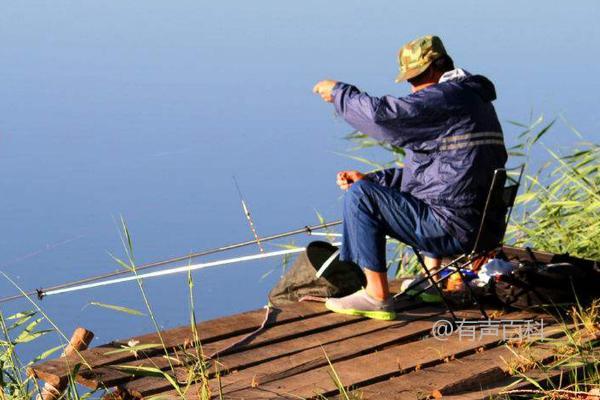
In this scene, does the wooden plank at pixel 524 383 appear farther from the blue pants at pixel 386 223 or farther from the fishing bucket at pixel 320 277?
the fishing bucket at pixel 320 277

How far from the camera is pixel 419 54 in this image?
5.63 m

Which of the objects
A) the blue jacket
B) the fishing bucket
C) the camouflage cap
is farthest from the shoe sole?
the camouflage cap

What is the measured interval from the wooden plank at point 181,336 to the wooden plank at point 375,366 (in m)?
0.57

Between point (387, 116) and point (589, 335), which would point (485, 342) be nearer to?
point (589, 335)

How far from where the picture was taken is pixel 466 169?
18.0 feet

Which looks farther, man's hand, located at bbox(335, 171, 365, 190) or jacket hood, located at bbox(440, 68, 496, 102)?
man's hand, located at bbox(335, 171, 365, 190)

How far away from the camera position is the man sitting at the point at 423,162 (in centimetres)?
550

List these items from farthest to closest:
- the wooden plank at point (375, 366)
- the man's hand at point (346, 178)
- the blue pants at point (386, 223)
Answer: the man's hand at point (346, 178) → the blue pants at point (386, 223) → the wooden plank at point (375, 366)

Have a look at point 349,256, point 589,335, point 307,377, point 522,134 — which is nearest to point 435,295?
point 349,256

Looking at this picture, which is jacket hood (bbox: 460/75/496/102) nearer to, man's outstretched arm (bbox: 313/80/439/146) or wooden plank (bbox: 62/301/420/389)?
man's outstretched arm (bbox: 313/80/439/146)

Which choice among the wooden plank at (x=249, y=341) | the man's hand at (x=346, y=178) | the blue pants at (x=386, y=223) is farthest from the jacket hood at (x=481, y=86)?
the wooden plank at (x=249, y=341)

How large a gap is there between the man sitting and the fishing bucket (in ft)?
0.76

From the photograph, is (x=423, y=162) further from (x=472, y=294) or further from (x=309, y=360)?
(x=309, y=360)

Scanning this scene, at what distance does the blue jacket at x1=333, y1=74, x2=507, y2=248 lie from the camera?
5.49 meters
